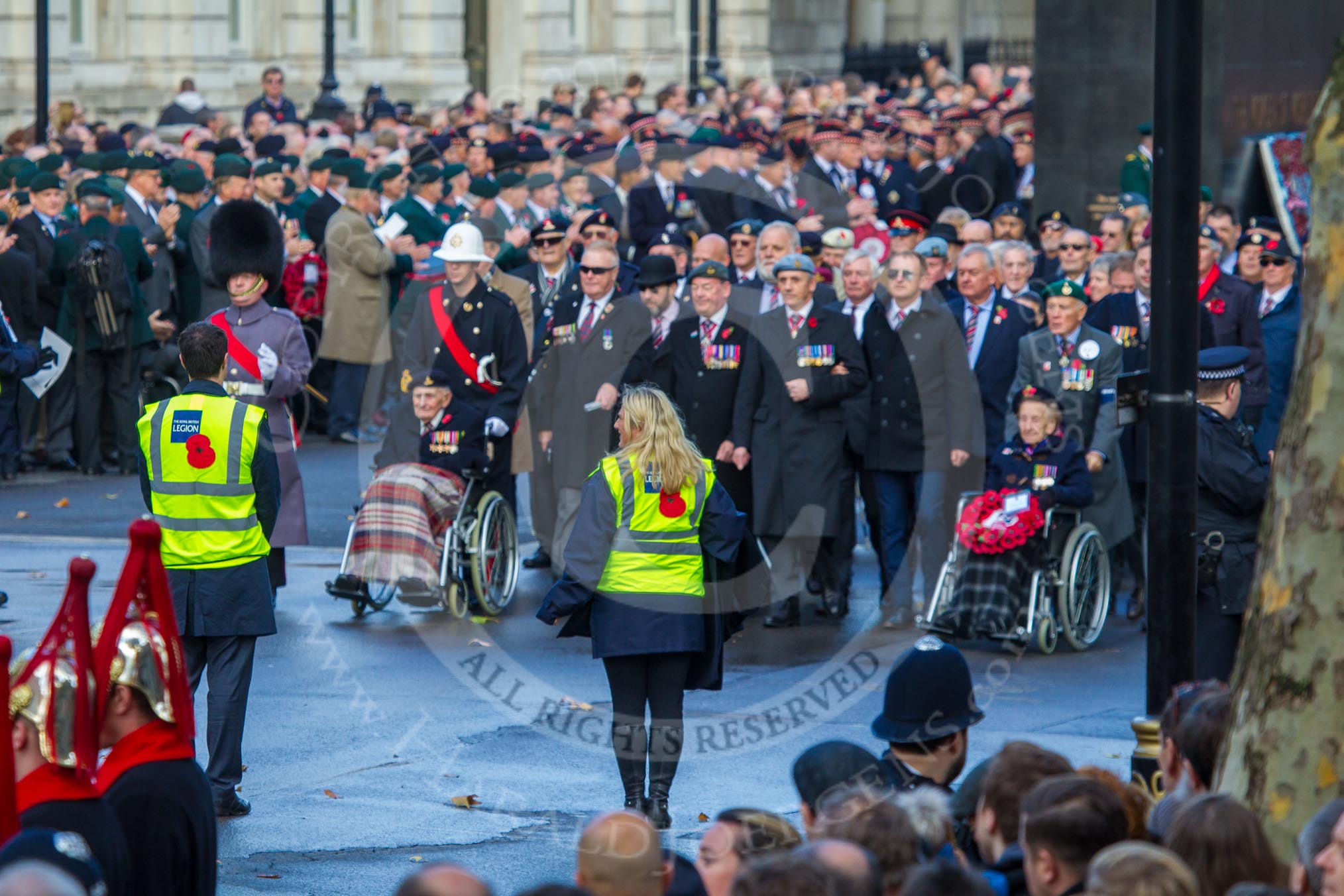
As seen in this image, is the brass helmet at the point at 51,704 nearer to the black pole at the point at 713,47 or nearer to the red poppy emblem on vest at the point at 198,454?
the red poppy emblem on vest at the point at 198,454

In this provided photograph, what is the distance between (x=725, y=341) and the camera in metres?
12.5

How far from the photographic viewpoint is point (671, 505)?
333 inches

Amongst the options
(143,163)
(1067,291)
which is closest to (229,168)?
(143,163)

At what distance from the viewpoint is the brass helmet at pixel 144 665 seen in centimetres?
574

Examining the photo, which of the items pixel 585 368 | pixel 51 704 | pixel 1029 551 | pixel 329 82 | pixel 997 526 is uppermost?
pixel 329 82

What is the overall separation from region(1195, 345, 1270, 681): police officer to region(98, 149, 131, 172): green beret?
39.4 ft

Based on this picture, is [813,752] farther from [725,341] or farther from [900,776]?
[725,341]

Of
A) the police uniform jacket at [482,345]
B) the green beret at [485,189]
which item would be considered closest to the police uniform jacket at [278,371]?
the police uniform jacket at [482,345]

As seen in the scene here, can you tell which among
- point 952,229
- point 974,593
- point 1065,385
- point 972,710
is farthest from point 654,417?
point 952,229

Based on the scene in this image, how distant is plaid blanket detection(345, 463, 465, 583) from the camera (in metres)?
12.0

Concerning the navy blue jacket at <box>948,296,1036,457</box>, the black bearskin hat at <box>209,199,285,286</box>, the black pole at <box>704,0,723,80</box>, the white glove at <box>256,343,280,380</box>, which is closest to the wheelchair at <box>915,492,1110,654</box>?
the navy blue jacket at <box>948,296,1036,457</box>

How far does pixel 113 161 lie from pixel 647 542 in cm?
1192

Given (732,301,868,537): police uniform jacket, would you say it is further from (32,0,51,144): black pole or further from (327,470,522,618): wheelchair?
(32,0,51,144): black pole

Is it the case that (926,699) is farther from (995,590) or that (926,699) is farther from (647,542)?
(995,590)
